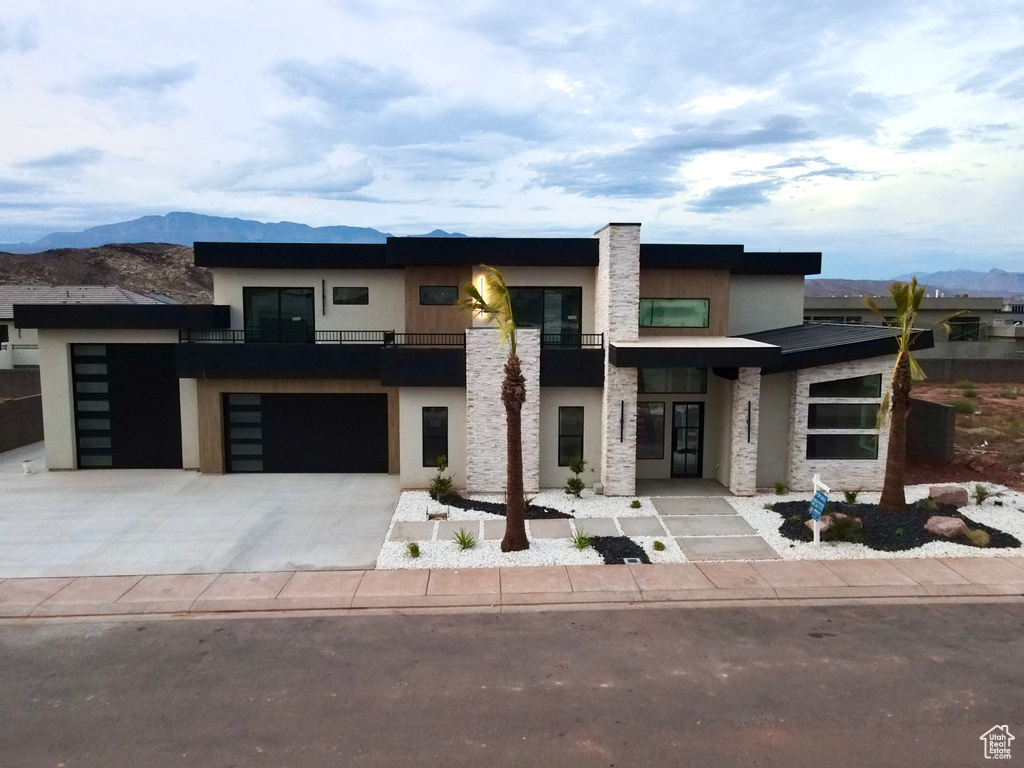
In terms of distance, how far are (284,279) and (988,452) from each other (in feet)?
75.0

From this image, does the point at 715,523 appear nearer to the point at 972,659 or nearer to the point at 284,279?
the point at 972,659

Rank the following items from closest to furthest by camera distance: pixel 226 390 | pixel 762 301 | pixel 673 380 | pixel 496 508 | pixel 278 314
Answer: pixel 496 508 < pixel 673 380 < pixel 226 390 < pixel 278 314 < pixel 762 301

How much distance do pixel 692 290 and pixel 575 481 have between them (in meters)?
6.82

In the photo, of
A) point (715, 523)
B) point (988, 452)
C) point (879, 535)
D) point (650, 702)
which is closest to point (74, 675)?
point (650, 702)

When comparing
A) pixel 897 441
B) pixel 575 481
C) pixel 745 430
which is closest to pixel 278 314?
pixel 575 481

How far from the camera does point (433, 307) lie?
20.7m

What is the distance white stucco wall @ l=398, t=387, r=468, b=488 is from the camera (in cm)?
1911

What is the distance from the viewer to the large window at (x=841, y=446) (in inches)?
747

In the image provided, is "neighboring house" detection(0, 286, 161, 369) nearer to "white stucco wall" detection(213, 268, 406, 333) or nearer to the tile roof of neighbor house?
the tile roof of neighbor house

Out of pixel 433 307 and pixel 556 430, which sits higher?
pixel 433 307

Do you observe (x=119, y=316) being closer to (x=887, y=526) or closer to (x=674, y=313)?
(x=674, y=313)

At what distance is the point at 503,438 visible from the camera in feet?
61.3

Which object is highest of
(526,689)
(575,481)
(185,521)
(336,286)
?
(336,286)

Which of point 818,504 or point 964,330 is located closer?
point 818,504
